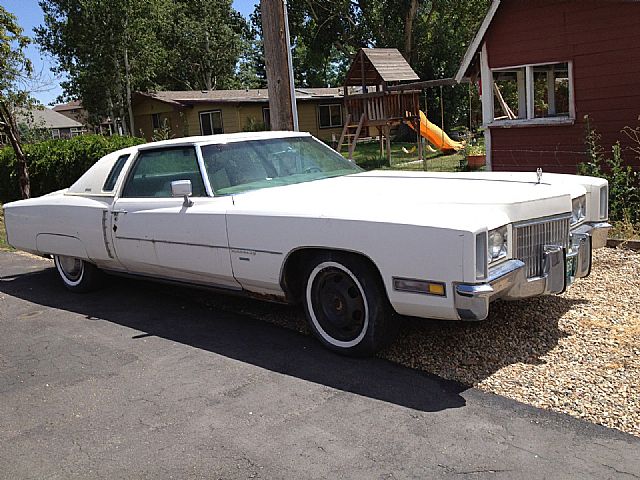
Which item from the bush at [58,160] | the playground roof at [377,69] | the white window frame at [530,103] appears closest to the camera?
the white window frame at [530,103]

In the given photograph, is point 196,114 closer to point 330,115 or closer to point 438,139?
→ point 330,115

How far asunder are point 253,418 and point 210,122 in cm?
3073

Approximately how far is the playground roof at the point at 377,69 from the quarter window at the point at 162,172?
44.7 feet

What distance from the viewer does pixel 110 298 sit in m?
6.81

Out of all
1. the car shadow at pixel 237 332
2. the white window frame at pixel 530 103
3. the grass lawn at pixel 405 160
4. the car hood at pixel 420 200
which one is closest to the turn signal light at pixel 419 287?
the car hood at pixel 420 200

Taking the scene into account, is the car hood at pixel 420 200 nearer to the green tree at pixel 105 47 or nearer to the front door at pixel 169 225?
the front door at pixel 169 225

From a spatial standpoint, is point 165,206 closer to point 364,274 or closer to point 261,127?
point 364,274

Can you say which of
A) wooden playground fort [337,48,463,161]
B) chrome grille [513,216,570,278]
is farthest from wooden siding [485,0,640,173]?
wooden playground fort [337,48,463,161]

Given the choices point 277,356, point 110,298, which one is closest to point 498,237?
point 277,356

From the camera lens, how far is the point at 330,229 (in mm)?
4430

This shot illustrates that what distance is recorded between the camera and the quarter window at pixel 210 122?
33219mm

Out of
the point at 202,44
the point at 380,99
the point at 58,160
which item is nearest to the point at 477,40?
the point at 380,99

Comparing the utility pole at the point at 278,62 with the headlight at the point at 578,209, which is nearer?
the headlight at the point at 578,209

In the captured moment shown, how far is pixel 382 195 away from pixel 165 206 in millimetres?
1989
